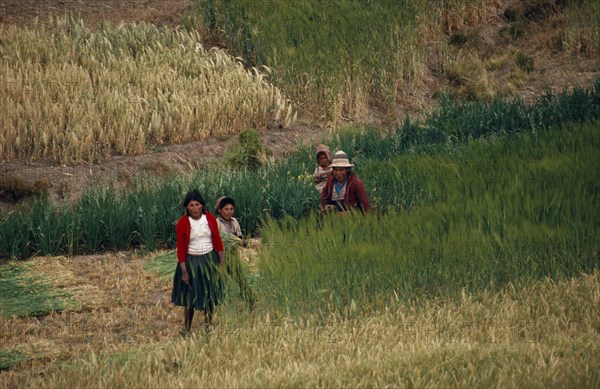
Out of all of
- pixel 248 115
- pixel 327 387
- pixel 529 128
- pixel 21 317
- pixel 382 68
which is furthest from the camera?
pixel 382 68

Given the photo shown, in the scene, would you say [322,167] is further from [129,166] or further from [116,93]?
[116,93]

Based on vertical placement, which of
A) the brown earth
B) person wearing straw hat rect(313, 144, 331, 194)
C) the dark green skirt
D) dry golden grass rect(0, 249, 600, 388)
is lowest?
dry golden grass rect(0, 249, 600, 388)

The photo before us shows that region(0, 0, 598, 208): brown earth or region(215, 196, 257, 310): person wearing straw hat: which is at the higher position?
region(0, 0, 598, 208): brown earth

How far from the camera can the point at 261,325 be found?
8.22m

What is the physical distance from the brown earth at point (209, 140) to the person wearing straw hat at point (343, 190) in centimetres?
475

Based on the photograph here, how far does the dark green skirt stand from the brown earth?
219 inches

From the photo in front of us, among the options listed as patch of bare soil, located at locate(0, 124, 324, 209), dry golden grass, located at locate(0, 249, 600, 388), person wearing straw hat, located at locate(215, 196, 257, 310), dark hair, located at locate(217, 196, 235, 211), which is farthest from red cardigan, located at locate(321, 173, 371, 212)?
patch of bare soil, located at locate(0, 124, 324, 209)

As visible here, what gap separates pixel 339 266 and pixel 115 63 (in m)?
9.61

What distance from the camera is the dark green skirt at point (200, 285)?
8.68 metres

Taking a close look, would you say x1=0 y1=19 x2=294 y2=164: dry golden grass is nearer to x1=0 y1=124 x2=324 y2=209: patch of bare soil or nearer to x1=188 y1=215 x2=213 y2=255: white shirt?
Result: x1=0 y1=124 x2=324 y2=209: patch of bare soil

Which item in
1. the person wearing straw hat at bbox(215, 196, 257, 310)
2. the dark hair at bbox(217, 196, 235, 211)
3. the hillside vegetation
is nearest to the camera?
the hillside vegetation

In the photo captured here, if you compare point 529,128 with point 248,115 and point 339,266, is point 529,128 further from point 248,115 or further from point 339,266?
point 339,266

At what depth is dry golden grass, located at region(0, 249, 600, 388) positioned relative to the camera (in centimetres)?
690

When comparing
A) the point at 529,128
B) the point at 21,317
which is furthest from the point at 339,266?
the point at 529,128
